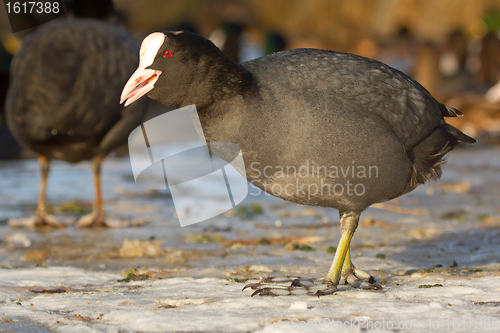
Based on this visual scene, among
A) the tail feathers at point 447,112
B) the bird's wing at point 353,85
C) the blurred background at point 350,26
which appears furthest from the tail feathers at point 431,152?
the blurred background at point 350,26

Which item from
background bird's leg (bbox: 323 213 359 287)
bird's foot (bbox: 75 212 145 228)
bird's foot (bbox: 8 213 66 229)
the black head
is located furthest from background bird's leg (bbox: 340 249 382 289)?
bird's foot (bbox: 8 213 66 229)

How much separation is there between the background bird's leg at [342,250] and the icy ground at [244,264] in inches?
3.7

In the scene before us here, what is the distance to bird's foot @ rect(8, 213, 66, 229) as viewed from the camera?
5.55m

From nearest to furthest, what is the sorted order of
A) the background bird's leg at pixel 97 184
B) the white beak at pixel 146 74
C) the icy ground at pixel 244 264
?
the icy ground at pixel 244 264, the white beak at pixel 146 74, the background bird's leg at pixel 97 184

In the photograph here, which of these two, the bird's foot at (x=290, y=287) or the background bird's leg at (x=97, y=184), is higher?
the background bird's leg at (x=97, y=184)

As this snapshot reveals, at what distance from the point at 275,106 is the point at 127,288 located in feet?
4.46

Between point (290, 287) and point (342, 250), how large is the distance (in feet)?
1.16

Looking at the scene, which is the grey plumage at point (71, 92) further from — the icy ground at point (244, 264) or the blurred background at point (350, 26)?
the blurred background at point (350, 26)

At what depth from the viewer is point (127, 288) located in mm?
3268

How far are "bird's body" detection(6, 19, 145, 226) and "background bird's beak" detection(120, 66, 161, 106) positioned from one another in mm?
2542

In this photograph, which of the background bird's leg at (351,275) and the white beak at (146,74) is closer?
the white beak at (146,74)

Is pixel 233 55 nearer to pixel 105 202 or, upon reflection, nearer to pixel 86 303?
pixel 105 202

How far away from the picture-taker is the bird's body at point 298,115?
2.88 meters

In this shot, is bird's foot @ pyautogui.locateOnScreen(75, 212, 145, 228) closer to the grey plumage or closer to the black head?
the grey plumage
